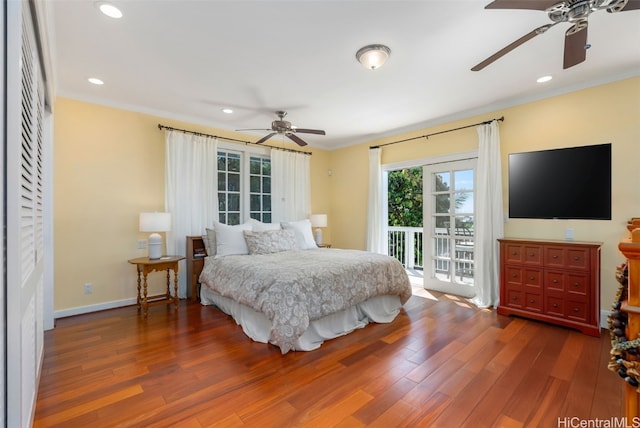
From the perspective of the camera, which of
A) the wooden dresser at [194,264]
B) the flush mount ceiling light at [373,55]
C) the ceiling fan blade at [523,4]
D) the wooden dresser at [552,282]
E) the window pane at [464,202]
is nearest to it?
the ceiling fan blade at [523,4]

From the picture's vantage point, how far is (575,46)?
193cm

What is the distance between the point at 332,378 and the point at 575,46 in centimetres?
281

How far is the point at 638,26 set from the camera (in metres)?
2.20

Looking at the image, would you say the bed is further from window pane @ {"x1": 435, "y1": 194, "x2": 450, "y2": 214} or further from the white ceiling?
the white ceiling

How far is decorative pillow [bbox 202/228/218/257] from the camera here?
12.9 feet

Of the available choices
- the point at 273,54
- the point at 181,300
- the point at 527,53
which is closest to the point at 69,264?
the point at 181,300

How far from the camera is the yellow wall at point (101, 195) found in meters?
3.35

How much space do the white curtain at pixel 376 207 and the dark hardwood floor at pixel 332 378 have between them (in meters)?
2.11

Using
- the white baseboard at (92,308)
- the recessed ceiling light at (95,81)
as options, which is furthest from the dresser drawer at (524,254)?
the recessed ceiling light at (95,81)

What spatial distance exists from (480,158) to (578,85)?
118 cm

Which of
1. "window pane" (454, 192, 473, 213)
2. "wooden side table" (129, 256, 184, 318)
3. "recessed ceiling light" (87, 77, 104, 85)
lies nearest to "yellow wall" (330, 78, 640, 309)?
"window pane" (454, 192, 473, 213)

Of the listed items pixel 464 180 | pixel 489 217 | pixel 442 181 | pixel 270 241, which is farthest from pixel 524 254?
pixel 270 241

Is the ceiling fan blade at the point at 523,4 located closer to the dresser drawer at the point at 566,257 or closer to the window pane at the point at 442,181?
the dresser drawer at the point at 566,257

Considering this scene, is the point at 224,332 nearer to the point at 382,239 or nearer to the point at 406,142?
the point at 382,239
